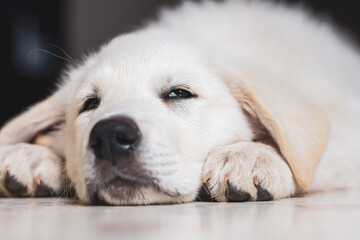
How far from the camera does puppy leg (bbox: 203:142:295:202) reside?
2029 mm

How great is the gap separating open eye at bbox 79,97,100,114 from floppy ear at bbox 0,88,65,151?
14.0 inches

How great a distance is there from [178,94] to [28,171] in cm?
68

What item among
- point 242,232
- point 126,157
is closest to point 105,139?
point 126,157

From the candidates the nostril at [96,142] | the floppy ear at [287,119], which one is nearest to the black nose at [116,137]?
the nostril at [96,142]

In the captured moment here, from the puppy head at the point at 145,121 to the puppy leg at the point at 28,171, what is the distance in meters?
0.10

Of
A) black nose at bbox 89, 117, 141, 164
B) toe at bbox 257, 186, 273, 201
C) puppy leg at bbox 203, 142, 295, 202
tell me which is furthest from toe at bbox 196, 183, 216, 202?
black nose at bbox 89, 117, 141, 164

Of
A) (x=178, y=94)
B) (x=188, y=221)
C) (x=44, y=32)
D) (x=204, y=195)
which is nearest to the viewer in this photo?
(x=188, y=221)

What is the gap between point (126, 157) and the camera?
1.89 m

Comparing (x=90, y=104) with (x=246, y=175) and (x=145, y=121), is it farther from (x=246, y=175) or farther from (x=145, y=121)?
(x=246, y=175)

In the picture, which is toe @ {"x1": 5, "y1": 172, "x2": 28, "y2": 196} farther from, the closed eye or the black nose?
the closed eye

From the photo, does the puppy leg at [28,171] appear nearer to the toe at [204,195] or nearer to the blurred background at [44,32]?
the toe at [204,195]

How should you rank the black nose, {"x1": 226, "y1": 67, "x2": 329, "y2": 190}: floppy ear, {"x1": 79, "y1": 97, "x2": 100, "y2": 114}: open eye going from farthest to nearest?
{"x1": 79, "y1": 97, "x2": 100, "y2": 114}: open eye → {"x1": 226, "y1": 67, "x2": 329, "y2": 190}: floppy ear → the black nose

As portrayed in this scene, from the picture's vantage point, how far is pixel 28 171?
2.34m

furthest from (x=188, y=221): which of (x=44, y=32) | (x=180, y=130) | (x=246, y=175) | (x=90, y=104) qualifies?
(x=44, y=32)
